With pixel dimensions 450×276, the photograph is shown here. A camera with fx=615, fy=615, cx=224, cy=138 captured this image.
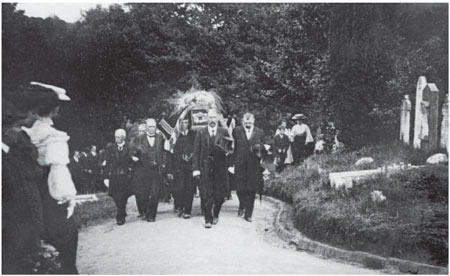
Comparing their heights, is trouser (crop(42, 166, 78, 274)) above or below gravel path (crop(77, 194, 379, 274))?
above

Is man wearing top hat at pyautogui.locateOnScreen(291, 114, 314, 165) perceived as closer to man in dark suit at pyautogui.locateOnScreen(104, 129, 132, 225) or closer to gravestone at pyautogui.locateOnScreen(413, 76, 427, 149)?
gravestone at pyautogui.locateOnScreen(413, 76, 427, 149)

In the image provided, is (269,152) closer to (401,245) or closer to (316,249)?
(316,249)

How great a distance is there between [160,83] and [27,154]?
6.49 feet

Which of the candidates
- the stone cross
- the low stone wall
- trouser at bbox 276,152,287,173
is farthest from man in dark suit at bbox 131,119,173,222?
the stone cross

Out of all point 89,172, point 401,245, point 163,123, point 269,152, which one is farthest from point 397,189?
point 89,172

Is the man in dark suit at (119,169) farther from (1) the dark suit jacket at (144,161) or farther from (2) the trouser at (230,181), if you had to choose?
(2) the trouser at (230,181)

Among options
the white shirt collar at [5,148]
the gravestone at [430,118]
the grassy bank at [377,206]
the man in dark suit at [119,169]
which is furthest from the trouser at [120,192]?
the gravestone at [430,118]

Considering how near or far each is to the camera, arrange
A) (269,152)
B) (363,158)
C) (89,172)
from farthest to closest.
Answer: (363,158) → (269,152) → (89,172)

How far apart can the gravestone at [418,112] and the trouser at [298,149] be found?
4.88 feet

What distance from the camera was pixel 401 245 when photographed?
615 cm

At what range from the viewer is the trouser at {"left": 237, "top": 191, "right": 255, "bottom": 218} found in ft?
24.7

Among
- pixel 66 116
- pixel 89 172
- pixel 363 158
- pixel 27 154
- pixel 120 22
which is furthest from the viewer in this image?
pixel 363 158

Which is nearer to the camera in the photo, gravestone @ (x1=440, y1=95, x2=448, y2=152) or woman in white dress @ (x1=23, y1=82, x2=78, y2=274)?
woman in white dress @ (x1=23, y1=82, x2=78, y2=274)

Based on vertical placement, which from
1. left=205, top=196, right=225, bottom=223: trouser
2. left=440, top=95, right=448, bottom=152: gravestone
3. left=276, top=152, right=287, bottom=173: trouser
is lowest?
left=205, top=196, right=225, bottom=223: trouser
